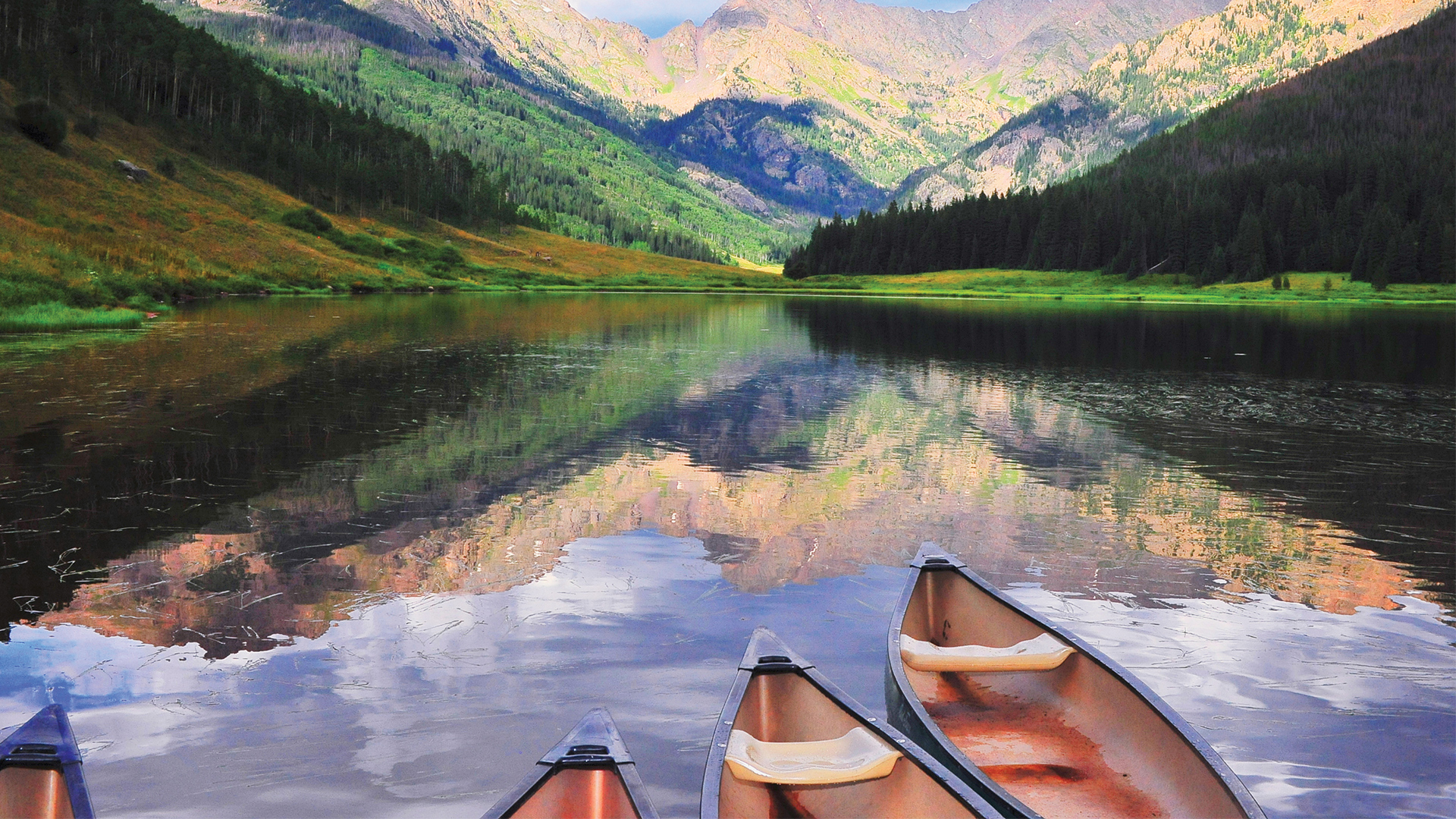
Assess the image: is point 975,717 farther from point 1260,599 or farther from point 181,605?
point 181,605

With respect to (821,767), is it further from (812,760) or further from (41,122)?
(41,122)

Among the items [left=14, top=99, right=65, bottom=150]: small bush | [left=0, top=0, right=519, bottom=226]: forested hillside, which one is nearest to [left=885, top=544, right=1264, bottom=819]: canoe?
[left=14, top=99, right=65, bottom=150]: small bush

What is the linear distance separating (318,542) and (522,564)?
317cm

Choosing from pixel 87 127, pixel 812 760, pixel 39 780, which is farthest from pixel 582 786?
pixel 87 127

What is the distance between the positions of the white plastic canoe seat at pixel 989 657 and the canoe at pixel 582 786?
346cm

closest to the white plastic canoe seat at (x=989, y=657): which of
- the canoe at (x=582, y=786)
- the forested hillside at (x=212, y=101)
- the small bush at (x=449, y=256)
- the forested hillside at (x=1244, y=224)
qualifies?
the canoe at (x=582, y=786)

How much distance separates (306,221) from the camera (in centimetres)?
13488

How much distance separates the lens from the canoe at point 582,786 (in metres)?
5.61

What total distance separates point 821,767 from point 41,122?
398 feet

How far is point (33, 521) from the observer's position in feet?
50.0

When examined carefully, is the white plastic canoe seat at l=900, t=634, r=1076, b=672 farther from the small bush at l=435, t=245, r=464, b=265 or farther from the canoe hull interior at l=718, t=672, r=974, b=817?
the small bush at l=435, t=245, r=464, b=265

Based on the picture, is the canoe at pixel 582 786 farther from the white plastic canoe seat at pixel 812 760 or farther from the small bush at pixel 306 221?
the small bush at pixel 306 221

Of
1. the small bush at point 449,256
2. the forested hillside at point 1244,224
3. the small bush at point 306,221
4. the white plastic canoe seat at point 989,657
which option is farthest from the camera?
the small bush at point 449,256

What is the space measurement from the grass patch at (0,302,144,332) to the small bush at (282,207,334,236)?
87475 millimetres
